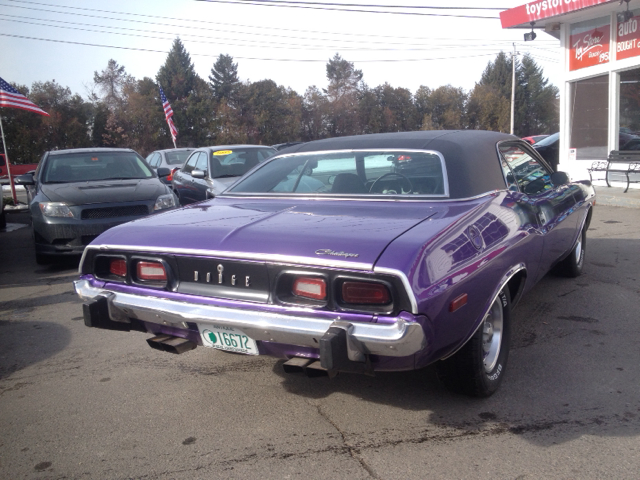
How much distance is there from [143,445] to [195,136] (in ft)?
174

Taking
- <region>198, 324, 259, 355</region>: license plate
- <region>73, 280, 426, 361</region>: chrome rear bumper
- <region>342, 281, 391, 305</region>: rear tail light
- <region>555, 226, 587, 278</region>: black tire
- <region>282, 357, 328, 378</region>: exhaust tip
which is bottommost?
<region>555, 226, 587, 278</region>: black tire

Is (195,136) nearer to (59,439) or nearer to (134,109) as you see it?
(134,109)

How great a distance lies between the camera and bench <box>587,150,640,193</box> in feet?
40.2

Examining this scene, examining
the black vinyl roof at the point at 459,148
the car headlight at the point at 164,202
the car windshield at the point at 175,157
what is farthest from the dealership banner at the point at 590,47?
the black vinyl roof at the point at 459,148

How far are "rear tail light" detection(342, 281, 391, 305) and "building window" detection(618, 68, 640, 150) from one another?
12828 mm

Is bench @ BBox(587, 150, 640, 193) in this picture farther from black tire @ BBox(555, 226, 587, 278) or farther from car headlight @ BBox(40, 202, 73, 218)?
car headlight @ BBox(40, 202, 73, 218)

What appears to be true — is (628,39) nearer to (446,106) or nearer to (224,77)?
(446,106)

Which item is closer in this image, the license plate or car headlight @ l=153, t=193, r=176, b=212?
the license plate

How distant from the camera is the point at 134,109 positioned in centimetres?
4928

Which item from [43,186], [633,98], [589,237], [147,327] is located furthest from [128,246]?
[633,98]

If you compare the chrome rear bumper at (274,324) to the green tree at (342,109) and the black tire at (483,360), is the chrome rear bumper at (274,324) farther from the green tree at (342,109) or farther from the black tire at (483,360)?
the green tree at (342,109)

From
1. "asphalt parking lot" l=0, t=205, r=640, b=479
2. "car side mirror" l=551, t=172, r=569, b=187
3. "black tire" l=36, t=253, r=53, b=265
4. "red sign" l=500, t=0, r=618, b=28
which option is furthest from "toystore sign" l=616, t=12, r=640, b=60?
"black tire" l=36, t=253, r=53, b=265

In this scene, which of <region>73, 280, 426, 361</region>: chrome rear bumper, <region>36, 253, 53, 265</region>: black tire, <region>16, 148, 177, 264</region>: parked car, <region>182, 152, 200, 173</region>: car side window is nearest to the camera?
<region>73, 280, 426, 361</region>: chrome rear bumper

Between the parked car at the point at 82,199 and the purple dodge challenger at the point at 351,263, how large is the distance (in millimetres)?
3714
